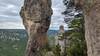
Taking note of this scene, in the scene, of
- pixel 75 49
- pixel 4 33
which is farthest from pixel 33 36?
pixel 4 33

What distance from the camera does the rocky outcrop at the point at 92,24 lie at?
492 cm

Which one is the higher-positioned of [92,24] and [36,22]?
[92,24]

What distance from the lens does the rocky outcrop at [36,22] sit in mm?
23281

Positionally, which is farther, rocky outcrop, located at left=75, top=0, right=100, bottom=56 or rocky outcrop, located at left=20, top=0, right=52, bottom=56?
rocky outcrop, located at left=20, top=0, right=52, bottom=56

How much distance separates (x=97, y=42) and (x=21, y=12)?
791 inches

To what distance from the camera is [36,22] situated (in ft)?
77.5

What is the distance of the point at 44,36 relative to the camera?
79.4 ft

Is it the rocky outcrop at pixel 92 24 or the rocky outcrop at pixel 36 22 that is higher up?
the rocky outcrop at pixel 92 24

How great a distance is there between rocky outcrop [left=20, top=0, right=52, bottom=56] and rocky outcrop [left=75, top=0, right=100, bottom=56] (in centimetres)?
1787

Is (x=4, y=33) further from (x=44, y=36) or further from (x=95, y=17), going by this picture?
(x=95, y=17)

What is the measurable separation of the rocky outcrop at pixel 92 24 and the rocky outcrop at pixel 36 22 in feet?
58.6

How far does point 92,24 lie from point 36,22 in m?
18.7

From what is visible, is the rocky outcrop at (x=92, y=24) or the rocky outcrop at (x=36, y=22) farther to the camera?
the rocky outcrop at (x=36, y=22)

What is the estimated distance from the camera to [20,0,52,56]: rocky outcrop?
76.4 ft
